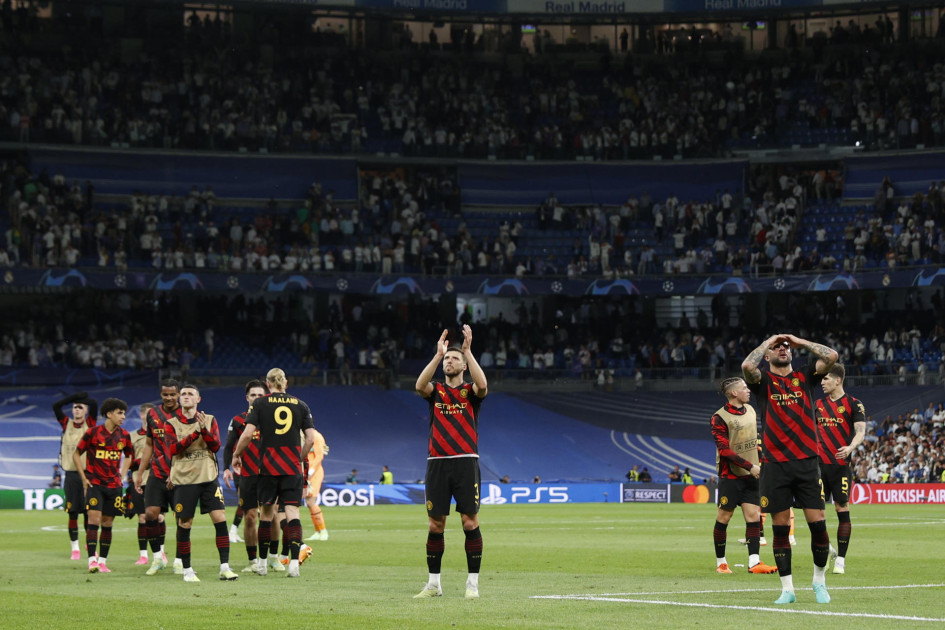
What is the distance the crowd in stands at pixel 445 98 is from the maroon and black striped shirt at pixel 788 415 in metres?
49.4

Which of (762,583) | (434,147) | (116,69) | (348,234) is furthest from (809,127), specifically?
(762,583)

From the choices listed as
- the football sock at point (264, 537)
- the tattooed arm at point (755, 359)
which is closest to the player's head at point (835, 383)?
the tattooed arm at point (755, 359)

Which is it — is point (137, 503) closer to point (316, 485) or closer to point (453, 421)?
point (316, 485)

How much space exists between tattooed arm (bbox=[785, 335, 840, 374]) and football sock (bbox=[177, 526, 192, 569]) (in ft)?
28.3

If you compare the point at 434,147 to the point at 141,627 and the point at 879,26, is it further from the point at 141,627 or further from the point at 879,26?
the point at 141,627

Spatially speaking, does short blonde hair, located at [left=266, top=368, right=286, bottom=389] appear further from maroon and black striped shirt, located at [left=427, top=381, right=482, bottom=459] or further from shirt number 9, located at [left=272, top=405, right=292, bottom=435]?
maroon and black striped shirt, located at [left=427, top=381, right=482, bottom=459]

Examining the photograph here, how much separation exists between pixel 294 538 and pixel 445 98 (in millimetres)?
48728

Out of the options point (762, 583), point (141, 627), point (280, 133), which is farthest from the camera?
point (280, 133)

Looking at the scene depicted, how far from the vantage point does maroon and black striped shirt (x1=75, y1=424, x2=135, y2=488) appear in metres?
19.8

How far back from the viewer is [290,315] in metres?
59.8

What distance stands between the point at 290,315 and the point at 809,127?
1012 inches

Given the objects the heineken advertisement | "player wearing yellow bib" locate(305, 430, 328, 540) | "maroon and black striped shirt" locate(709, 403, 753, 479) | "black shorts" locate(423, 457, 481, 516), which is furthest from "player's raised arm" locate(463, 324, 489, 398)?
the heineken advertisement

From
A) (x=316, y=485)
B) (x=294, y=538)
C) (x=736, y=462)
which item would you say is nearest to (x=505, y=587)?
(x=294, y=538)

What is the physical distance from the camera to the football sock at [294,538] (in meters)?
17.7
